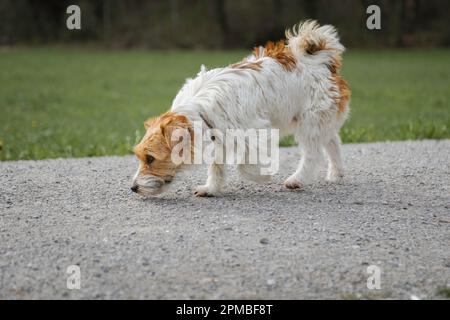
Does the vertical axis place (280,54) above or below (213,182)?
above

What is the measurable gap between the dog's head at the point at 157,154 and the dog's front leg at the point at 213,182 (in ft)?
1.87

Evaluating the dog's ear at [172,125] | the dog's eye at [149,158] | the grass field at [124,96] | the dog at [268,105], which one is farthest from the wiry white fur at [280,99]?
the grass field at [124,96]

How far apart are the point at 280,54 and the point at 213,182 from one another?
1645mm

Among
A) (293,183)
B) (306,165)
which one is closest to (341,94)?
(306,165)

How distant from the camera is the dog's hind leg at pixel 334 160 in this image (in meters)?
7.59

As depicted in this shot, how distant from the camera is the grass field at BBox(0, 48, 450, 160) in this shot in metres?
11.4

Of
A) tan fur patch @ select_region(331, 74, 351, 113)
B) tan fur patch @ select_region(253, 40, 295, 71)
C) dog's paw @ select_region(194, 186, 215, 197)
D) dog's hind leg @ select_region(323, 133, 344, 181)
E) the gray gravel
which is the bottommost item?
the gray gravel

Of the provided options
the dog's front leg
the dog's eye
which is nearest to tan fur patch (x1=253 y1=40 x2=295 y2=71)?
the dog's front leg

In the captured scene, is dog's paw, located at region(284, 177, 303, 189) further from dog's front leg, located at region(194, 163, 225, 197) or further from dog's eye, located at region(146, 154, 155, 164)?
dog's eye, located at region(146, 154, 155, 164)

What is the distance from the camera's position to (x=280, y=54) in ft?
23.0

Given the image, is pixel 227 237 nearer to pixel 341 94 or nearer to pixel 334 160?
pixel 341 94

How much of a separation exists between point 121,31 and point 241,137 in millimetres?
35309

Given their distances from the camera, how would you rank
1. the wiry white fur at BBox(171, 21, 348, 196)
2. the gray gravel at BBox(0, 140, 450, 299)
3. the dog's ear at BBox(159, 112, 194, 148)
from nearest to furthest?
1. the gray gravel at BBox(0, 140, 450, 299)
2. the dog's ear at BBox(159, 112, 194, 148)
3. the wiry white fur at BBox(171, 21, 348, 196)

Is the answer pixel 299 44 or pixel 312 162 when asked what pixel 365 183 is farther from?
pixel 299 44
